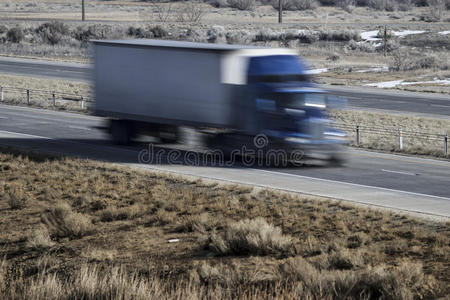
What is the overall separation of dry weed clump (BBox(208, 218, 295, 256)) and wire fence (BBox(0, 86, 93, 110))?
2913cm

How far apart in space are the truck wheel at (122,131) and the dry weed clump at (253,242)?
1367cm

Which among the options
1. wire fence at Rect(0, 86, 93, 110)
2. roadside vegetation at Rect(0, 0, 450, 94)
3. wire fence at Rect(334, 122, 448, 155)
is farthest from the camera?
roadside vegetation at Rect(0, 0, 450, 94)

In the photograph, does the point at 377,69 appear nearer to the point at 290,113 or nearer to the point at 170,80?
the point at 170,80

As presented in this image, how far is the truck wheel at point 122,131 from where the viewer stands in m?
27.8

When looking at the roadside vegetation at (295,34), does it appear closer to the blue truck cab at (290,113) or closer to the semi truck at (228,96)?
the semi truck at (228,96)

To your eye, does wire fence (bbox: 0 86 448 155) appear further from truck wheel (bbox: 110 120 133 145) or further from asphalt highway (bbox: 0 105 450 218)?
truck wheel (bbox: 110 120 133 145)

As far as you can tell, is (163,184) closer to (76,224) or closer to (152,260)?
(76,224)

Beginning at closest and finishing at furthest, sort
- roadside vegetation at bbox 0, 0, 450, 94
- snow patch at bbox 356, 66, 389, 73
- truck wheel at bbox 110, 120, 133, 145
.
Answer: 1. truck wheel at bbox 110, 120, 133, 145
2. snow patch at bbox 356, 66, 389, 73
3. roadside vegetation at bbox 0, 0, 450, 94

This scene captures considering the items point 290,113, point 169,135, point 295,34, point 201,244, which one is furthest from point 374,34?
point 201,244

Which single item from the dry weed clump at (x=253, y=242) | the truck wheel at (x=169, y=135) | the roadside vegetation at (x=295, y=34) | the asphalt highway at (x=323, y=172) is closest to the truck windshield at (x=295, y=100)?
the asphalt highway at (x=323, y=172)

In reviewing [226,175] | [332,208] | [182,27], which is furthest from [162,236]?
[182,27]

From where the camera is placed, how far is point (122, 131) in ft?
91.4

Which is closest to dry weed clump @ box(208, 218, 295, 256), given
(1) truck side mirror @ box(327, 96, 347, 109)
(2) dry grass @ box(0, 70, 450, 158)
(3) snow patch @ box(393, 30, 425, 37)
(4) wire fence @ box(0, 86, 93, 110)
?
(2) dry grass @ box(0, 70, 450, 158)

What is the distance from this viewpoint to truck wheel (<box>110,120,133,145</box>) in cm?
2781
